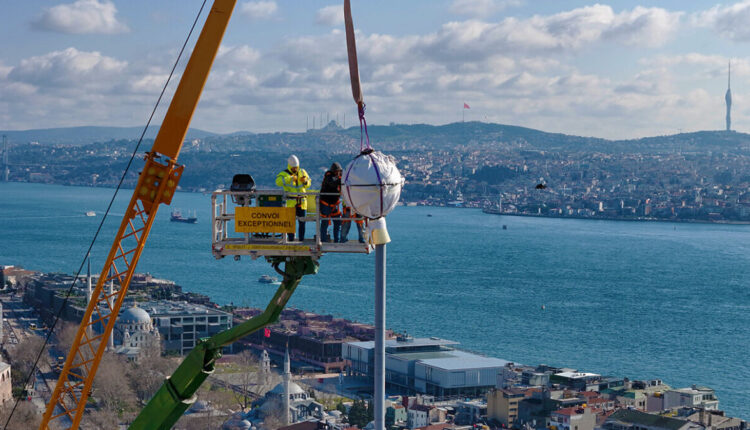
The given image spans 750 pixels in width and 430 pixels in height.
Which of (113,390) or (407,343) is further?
(407,343)

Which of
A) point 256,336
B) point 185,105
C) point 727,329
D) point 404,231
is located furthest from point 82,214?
point 185,105

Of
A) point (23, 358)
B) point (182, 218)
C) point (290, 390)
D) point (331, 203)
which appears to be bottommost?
point (290, 390)

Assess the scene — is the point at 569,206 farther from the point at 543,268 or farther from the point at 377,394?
the point at 377,394

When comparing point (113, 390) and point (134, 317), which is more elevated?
point (134, 317)

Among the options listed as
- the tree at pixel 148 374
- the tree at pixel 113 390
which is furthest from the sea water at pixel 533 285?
the tree at pixel 113 390

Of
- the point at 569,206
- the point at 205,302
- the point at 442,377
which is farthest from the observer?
the point at 569,206

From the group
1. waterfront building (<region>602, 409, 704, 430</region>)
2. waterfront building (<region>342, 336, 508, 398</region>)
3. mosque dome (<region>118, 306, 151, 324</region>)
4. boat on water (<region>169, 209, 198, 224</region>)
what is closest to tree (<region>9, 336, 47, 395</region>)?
mosque dome (<region>118, 306, 151, 324</region>)

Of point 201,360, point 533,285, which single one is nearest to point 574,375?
point 533,285

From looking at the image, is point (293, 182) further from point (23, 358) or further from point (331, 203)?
point (23, 358)
